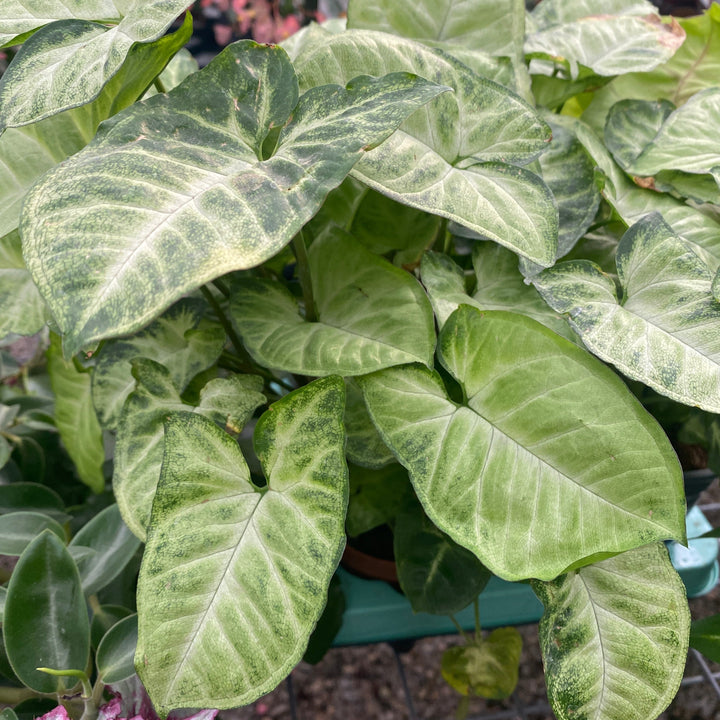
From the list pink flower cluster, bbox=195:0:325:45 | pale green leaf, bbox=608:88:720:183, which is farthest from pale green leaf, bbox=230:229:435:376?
pink flower cluster, bbox=195:0:325:45

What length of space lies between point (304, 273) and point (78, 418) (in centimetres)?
39

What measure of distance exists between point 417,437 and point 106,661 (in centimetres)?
35

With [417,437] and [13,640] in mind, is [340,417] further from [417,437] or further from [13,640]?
[13,640]

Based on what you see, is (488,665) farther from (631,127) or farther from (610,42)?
(610,42)

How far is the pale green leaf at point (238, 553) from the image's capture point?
47 cm

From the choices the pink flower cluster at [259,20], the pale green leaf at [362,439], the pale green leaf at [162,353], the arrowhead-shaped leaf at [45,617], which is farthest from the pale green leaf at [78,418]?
the pink flower cluster at [259,20]

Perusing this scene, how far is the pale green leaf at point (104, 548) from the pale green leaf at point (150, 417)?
9 centimetres

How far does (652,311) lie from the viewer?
61 cm

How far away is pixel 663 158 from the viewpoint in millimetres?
716

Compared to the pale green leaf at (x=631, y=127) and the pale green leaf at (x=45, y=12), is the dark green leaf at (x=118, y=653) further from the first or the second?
the pale green leaf at (x=631, y=127)

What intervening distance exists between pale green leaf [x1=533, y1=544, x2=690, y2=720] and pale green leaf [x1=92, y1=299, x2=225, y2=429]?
41 centimetres

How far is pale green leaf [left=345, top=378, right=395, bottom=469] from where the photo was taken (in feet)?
2.08

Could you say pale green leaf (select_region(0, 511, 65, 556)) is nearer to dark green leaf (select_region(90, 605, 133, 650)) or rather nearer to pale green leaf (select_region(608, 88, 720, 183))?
dark green leaf (select_region(90, 605, 133, 650))

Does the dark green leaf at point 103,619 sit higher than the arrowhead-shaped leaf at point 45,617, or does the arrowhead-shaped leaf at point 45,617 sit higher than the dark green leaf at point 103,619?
the arrowhead-shaped leaf at point 45,617
